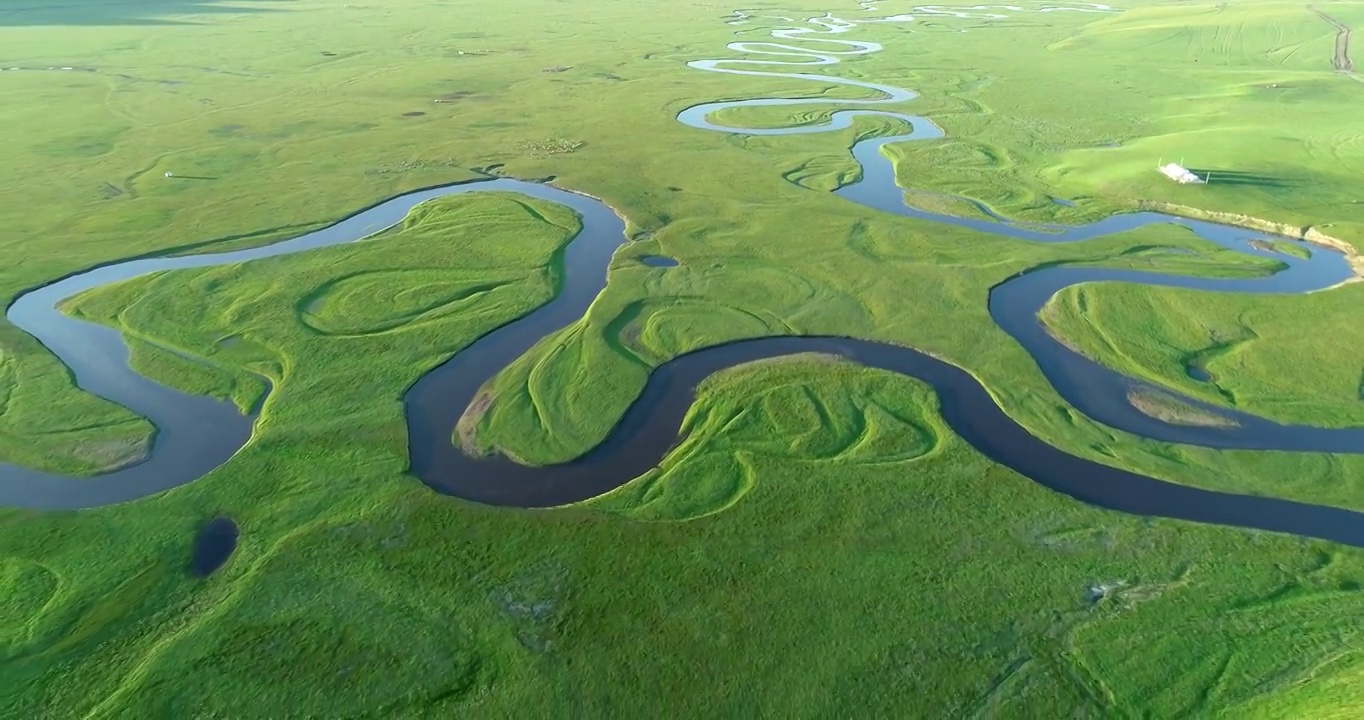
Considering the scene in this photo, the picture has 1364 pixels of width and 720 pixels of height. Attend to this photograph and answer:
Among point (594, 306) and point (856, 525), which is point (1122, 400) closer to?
point (856, 525)

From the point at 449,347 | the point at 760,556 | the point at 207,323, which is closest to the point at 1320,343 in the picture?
the point at 760,556

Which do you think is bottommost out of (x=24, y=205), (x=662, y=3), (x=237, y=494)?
(x=237, y=494)

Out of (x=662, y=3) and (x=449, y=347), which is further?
(x=662, y=3)

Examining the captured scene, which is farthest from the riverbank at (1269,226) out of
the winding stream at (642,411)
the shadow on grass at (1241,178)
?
the shadow on grass at (1241,178)

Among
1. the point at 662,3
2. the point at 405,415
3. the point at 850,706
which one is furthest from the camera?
the point at 662,3

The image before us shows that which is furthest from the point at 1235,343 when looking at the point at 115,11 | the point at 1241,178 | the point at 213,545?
the point at 115,11

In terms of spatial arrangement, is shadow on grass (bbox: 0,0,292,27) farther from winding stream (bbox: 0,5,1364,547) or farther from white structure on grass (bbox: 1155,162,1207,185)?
white structure on grass (bbox: 1155,162,1207,185)
